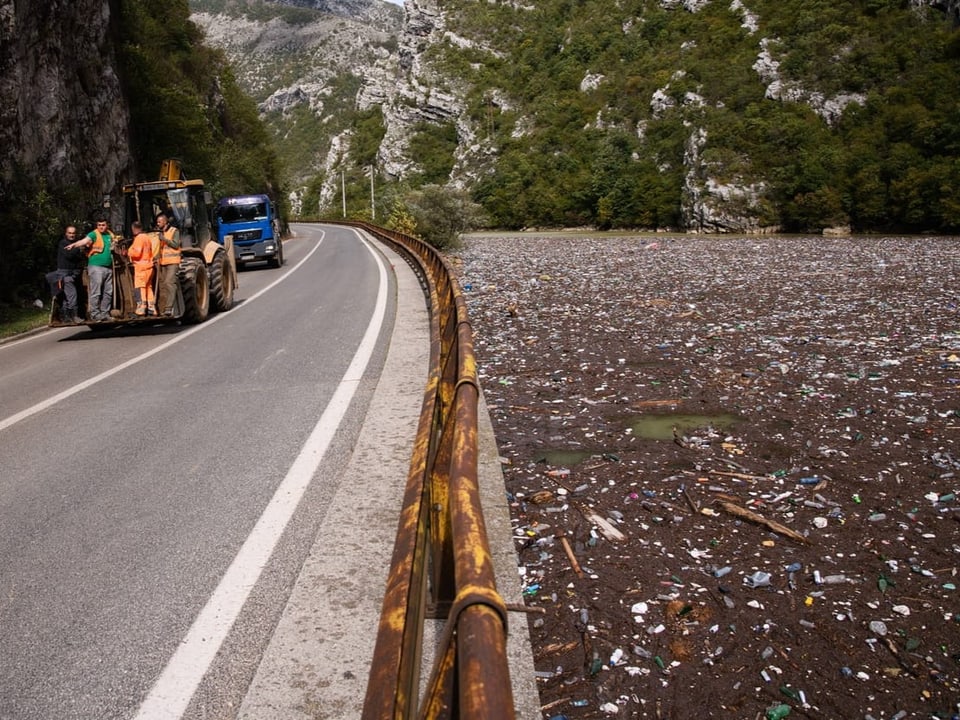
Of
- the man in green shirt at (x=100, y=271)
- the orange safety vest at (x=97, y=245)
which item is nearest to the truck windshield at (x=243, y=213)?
the man in green shirt at (x=100, y=271)

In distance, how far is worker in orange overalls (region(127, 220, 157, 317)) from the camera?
472 inches

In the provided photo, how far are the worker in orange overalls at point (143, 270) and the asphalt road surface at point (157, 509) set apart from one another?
1714 mm

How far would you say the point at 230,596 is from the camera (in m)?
3.65

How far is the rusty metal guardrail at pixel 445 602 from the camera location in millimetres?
1530

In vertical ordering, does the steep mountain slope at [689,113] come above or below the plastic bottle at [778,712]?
above

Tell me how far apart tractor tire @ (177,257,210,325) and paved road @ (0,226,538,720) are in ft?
11.4

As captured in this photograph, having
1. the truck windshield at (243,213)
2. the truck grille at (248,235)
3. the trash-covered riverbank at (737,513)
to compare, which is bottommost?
the trash-covered riverbank at (737,513)

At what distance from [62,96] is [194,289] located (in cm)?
1363

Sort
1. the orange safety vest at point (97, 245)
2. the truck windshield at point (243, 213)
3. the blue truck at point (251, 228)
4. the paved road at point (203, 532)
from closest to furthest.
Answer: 1. the paved road at point (203, 532)
2. the orange safety vest at point (97, 245)
3. the blue truck at point (251, 228)
4. the truck windshield at point (243, 213)

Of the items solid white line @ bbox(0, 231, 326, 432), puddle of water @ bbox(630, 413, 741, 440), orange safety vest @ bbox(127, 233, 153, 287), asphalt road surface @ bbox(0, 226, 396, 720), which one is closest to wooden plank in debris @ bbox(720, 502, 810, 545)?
puddle of water @ bbox(630, 413, 741, 440)

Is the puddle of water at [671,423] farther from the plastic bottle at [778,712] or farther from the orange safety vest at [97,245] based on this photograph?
the orange safety vest at [97,245]

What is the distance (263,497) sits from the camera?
4.89 m

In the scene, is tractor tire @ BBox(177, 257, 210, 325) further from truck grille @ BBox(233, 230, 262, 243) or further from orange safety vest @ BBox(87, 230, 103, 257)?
truck grille @ BBox(233, 230, 262, 243)

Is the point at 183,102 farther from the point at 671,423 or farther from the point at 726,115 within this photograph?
the point at 726,115
